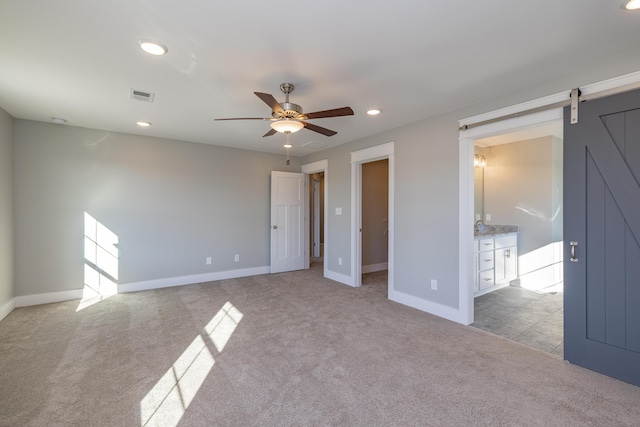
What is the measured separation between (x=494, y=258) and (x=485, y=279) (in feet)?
1.29

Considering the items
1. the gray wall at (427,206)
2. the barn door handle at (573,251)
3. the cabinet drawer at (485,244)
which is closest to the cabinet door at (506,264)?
the cabinet drawer at (485,244)

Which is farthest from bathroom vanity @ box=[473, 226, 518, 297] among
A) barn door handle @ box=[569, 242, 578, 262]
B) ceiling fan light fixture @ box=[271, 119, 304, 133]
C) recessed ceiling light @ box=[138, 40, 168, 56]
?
recessed ceiling light @ box=[138, 40, 168, 56]

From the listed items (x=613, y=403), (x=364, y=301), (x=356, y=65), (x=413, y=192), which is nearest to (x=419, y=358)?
(x=613, y=403)

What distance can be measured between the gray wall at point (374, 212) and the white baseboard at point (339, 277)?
908 millimetres

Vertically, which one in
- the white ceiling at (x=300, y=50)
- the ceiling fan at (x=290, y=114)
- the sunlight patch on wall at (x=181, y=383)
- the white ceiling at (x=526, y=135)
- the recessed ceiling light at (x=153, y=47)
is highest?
the white ceiling at (x=526, y=135)

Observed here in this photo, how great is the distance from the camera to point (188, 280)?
5043mm

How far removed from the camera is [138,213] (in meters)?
4.64

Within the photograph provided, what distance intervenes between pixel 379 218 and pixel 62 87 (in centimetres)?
532

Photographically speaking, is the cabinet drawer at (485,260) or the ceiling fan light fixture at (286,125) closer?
the ceiling fan light fixture at (286,125)

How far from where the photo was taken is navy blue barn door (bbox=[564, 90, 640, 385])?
7.11 feet

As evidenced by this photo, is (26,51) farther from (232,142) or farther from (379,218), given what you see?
(379,218)

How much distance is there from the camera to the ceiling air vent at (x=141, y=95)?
2.94 metres

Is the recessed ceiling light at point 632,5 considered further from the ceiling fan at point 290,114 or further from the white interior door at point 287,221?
the white interior door at point 287,221

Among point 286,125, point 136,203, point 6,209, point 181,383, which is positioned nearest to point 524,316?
point 286,125
